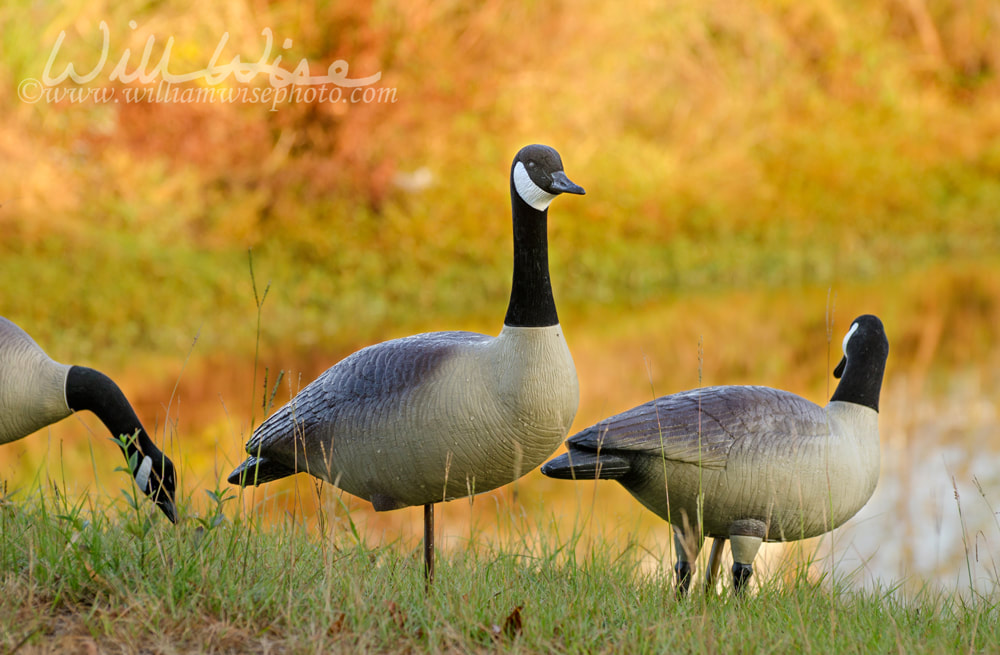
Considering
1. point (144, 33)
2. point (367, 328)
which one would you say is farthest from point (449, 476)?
point (144, 33)

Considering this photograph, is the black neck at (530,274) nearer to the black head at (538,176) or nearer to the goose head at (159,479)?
Answer: the black head at (538,176)

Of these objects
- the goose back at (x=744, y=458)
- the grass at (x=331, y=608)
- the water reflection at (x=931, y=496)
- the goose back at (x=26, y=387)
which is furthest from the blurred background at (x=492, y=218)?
the grass at (x=331, y=608)

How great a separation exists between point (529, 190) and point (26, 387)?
2131 mm

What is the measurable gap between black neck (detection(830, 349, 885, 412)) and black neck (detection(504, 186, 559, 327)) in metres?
1.22

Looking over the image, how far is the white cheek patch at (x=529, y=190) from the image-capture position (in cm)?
321

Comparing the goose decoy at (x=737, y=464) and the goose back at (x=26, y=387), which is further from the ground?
the goose back at (x=26, y=387)

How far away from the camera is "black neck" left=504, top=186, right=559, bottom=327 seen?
3.22 m

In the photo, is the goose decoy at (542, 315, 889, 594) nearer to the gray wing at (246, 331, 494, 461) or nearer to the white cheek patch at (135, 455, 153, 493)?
the gray wing at (246, 331, 494, 461)

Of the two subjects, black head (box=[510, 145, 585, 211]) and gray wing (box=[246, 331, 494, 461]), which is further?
gray wing (box=[246, 331, 494, 461])

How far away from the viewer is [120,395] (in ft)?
12.5

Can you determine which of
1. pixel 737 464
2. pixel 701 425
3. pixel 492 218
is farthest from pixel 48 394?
pixel 492 218

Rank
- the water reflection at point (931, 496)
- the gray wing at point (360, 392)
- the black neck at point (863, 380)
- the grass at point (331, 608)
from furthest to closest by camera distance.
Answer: the water reflection at point (931, 496), the black neck at point (863, 380), the gray wing at point (360, 392), the grass at point (331, 608)

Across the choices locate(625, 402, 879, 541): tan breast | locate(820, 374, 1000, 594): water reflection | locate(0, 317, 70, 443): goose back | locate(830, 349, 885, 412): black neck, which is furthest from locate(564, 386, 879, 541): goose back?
locate(0, 317, 70, 443): goose back

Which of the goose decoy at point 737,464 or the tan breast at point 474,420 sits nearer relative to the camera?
the tan breast at point 474,420
